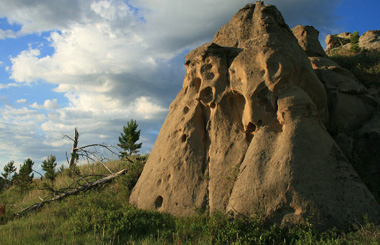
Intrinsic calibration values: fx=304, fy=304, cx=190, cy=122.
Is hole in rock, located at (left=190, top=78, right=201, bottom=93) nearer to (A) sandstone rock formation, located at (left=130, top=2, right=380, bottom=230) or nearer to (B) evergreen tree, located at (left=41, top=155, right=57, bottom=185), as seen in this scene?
(A) sandstone rock formation, located at (left=130, top=2, right=380, bottom=230)

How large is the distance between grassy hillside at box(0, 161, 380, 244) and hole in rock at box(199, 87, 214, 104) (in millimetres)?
3328

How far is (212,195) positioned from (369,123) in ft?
18.3

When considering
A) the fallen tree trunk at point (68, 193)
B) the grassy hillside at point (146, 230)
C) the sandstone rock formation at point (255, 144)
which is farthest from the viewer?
the fallen tree trunk at point (68, 193)

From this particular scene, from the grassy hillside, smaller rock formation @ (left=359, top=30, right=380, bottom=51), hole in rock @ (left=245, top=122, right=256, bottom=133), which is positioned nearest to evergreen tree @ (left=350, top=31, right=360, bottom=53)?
smaller rock formation @ (left=359, top=30, right=380, bottom=51)

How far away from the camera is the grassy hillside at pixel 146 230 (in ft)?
19.6

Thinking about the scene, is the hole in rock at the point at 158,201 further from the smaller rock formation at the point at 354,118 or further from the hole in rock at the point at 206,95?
the smaller rock formation at the point at 354,118

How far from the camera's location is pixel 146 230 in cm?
730

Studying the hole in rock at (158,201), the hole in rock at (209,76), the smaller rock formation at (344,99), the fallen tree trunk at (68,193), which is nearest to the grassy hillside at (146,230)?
the hole in rock at (158,201)

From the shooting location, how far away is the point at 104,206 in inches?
365

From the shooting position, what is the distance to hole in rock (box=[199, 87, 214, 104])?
29.9ft

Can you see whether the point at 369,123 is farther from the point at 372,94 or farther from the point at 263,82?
the point at 263,82

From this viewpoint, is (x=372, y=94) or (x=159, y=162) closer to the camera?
(x=159, y=162)

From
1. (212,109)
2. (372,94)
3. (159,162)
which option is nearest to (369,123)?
(372,94)

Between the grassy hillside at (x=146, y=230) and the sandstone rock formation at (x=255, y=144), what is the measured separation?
0.36 meters
